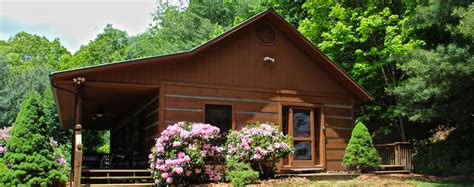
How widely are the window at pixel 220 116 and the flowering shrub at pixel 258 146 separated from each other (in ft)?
2.78

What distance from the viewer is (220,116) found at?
1301cm

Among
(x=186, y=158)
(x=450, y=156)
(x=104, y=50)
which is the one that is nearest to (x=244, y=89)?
(x=186, y=158)

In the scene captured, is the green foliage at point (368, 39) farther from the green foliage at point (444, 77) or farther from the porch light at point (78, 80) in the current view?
Result: the porch light at point (78, 80)

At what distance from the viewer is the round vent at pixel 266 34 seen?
14.0 meters

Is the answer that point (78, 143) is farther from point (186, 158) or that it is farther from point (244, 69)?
point (244, 69)

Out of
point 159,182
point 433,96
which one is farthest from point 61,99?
point 433,96

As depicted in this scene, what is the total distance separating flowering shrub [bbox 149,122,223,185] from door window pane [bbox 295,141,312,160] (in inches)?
130

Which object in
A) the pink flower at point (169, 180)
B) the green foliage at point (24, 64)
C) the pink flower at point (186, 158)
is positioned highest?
the green foliage at point (24, 64)

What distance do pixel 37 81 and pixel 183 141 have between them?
3313 centimetres

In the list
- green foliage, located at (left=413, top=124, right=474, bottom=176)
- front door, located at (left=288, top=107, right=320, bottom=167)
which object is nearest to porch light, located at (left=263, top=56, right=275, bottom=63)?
front door, located at (left=288, top=107, right=320, bottom=167)

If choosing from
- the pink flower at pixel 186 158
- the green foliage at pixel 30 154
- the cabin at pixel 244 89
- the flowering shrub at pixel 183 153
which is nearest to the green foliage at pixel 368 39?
the cabin at pixel 244 89

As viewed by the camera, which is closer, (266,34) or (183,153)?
(183,153)

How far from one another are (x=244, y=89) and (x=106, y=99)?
4822mm

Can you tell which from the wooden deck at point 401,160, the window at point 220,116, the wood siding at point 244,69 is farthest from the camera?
the wooden deck at point 401,160
